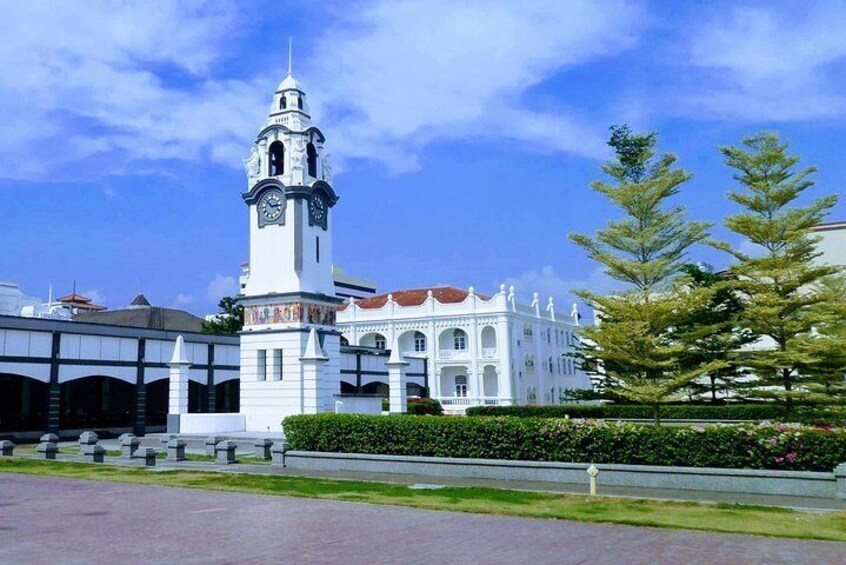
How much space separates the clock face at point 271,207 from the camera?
29562 millimetres

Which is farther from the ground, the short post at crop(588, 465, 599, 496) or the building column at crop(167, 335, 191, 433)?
the building column at crop(167, 335, 191, 433)

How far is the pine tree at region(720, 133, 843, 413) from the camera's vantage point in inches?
907

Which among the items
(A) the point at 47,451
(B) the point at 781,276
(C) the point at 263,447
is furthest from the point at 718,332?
(A) the point at 47,451

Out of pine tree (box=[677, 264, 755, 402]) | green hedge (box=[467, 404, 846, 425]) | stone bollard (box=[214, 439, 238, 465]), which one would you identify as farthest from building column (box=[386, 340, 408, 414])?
pine tree (box=[677, 264, 755, 402])

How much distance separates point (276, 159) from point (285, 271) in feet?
16.4

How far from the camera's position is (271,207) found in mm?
29750

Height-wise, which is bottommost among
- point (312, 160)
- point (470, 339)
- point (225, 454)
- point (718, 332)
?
point (225, 454)

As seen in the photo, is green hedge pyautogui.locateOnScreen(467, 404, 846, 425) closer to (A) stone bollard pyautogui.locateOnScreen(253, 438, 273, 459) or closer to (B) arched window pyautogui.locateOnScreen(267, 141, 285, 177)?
(A) stone bollard pyautogui.locateOnScreen(253, 438, 273, 459)

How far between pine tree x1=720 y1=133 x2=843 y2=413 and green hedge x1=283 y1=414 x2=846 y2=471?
9.79 metres

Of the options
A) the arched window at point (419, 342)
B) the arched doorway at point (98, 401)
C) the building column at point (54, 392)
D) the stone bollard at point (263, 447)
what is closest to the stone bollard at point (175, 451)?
the stone bollard at point (263, 447)

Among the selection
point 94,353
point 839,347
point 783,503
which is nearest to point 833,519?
point 783,503

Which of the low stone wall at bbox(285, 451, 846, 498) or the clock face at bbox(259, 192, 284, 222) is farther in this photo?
the clock face at bbox(259, 192, 284, 222)

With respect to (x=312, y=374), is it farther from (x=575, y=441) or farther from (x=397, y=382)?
(x=575, y=441)

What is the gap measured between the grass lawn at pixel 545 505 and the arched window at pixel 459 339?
3906 cm
